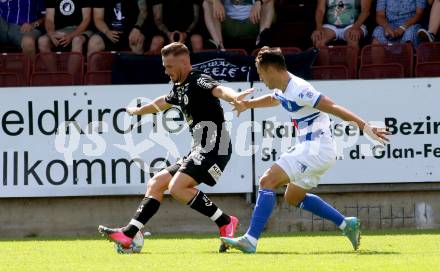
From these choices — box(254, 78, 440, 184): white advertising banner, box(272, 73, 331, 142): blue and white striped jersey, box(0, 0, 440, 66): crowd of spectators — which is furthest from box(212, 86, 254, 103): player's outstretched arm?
box(0, 0, 440, 66): crowd of spectators

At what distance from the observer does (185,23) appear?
16172 mm

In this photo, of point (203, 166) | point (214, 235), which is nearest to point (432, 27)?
point (214, 235)

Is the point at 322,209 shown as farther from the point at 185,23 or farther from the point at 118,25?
the point at 118,25

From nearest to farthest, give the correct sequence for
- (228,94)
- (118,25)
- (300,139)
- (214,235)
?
(228,94) < (300,139) < (214,235) < (118,25)

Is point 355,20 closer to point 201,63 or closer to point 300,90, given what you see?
point 201,63

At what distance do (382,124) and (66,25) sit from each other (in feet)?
17.3

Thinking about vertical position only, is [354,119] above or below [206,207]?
above

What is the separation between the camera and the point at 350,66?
48.2 feet

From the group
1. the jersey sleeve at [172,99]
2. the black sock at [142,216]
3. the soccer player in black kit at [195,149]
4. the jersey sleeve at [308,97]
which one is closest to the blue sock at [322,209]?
the soccer player in black kit at [195,149]

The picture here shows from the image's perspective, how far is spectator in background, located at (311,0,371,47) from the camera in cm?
1563

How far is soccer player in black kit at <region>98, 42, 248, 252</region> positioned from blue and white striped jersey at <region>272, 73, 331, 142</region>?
0.80 m

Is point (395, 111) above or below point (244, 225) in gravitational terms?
above

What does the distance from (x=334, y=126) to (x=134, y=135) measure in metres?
2.50

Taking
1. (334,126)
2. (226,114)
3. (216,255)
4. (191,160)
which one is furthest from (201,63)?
(216,255)
